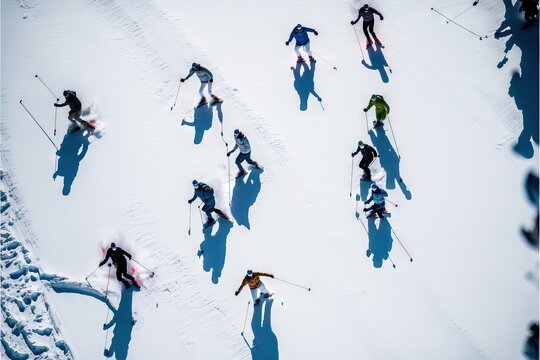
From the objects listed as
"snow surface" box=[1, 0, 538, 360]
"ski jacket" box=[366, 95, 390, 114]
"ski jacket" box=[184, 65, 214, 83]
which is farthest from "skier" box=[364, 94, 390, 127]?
"ski jacket" box=[184, 65, 214, 83]

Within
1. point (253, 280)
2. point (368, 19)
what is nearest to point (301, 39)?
point (368, 19)

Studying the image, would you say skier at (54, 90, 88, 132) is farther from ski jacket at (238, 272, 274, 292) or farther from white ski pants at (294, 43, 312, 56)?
ski jacket at (238, 272, 274, 292)

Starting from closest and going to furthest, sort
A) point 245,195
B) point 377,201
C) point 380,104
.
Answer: point 377,201
point 380,104
point 245,195

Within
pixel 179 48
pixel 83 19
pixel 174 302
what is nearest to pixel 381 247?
pixel 174 302

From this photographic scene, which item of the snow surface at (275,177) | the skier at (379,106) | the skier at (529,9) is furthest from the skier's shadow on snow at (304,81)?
the skier at (529,9)

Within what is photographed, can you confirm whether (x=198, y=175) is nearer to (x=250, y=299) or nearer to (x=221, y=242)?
(x=221, y=242)

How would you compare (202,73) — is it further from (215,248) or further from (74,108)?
(215,248)

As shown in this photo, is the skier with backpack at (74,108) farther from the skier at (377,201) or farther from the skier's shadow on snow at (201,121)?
the skier at (377,201)
